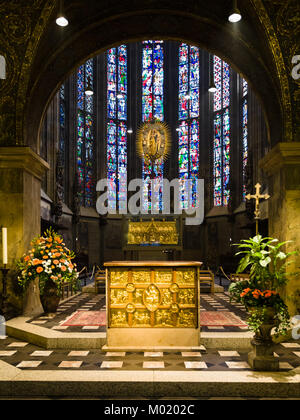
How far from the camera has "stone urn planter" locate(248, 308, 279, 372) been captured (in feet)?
16.1

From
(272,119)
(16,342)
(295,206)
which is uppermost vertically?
(272,119)

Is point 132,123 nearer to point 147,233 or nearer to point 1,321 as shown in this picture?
point 147,233

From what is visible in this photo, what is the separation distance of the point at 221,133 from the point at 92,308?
45.5 ft

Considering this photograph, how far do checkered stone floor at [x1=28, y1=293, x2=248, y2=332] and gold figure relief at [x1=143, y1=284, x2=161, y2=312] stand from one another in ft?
4.00

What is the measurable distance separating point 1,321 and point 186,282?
11.9ft

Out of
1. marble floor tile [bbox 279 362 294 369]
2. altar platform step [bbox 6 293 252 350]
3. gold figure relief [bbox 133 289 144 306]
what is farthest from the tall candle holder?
marble floor tile [bbox 279 362 294 369]

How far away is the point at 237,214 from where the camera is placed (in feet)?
60.6

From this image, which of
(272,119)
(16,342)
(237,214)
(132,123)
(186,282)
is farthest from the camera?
(132,123)

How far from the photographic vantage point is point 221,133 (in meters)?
20.8

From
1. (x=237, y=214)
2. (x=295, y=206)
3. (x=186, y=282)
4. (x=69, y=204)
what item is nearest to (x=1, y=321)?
(x=186, y=282)

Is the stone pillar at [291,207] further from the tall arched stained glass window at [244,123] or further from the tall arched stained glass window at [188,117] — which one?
the tall arched stained glass window at [188,117]

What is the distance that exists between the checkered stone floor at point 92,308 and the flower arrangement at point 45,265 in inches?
26.1

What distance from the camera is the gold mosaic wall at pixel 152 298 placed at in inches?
239

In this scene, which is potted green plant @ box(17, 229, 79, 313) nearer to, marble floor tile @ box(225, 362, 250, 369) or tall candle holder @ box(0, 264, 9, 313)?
tall candle holder @ box(0, 264, 9, 313)
